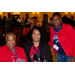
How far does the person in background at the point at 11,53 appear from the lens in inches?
65.5

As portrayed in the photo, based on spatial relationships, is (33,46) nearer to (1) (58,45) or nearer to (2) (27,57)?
(2) (27,57)

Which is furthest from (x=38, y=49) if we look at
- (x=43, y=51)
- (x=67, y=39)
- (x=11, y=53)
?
(x=67, y=39)

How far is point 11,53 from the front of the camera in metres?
1.74

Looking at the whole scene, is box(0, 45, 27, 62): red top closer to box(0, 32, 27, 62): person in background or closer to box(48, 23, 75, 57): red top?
box(0, 32, 27, 62): person in background

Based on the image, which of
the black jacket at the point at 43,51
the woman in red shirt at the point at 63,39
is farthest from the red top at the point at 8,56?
the woman in red shirt at the point at 63,39

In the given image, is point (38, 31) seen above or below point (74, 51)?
above

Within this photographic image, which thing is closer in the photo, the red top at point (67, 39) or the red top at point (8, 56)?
the red top at point (8, 56)

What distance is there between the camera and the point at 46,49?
194 cm

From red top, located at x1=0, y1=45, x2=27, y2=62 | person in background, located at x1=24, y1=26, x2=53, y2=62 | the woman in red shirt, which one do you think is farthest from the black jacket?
the woman in red shirt

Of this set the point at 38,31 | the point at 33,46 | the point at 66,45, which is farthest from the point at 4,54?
the point at 66,45

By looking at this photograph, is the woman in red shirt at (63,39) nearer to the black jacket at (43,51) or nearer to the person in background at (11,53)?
the black jacket at (43,51)

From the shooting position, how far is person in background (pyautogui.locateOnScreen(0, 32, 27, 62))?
65.5 inches

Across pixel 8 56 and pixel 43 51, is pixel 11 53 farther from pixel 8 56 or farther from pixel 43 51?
pixel 43 51
